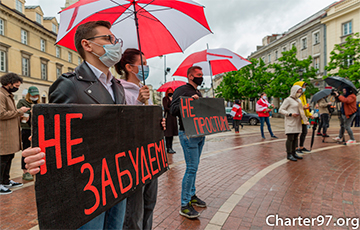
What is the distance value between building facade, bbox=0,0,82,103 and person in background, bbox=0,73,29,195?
76.7 feet

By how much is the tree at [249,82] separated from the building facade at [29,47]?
26.8m

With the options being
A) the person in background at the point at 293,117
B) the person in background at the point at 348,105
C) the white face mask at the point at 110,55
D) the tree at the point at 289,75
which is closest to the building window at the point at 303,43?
the tree at the point at 289,75

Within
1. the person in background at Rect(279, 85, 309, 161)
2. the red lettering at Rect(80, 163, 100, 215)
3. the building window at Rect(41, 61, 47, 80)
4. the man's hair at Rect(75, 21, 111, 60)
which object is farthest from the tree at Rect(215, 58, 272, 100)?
the red lettering at Rect(80, 163, 100, 215)

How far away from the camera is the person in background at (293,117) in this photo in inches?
238

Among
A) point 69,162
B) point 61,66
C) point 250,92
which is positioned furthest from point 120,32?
point 61,66

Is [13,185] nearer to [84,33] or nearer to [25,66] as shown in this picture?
[84,33]

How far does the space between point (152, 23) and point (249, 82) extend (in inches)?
1259

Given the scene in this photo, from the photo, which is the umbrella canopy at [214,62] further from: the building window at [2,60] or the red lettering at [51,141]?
the building window at [2,60]

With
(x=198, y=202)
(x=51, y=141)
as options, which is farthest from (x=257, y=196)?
(x=51, y=141)

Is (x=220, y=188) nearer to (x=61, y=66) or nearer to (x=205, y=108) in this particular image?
(x=205, y=108)

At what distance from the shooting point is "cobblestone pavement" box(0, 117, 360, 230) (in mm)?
2908

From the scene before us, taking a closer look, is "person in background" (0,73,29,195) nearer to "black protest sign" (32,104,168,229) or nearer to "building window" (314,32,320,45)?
"black protest sign" (32,104,168,229)

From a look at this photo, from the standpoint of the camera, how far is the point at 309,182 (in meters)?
4.34

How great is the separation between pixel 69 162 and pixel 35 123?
11.4 inches
